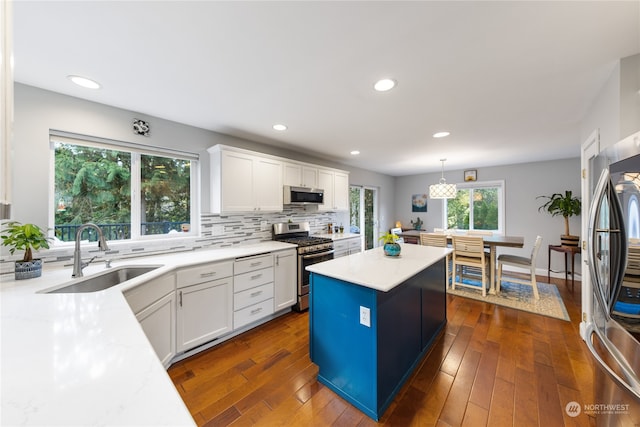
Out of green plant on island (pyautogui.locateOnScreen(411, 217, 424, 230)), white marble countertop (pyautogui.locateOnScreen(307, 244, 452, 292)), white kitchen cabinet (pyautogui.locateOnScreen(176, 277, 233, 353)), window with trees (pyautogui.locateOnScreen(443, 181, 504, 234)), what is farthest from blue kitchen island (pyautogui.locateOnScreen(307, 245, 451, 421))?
green plant on island (pyautogui.locateOnScreen(411, 217, 424, 230))

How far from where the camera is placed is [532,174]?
4910 mm

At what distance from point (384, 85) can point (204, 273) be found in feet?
7.54

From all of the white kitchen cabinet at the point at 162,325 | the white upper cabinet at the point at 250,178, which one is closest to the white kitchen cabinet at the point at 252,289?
the white kitchen cabinet at the point at 162,325

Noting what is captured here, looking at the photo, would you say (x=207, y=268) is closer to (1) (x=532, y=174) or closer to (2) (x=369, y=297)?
(2) (x=369, y=297)

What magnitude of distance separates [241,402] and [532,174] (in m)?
6.29

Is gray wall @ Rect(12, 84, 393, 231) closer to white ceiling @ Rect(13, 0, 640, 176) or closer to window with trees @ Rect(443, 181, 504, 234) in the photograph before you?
white ceiling @ Rect(13, 0, 640, 176)

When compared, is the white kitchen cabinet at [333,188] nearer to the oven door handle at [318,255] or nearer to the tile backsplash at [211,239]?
the tile backsplash at [211,239]

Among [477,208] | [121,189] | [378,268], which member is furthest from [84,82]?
[477,208]

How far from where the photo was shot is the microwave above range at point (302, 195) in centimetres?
346

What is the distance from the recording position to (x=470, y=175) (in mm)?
5535

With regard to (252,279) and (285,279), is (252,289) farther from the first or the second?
(285,279)

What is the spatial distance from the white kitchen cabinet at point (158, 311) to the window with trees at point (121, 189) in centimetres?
96

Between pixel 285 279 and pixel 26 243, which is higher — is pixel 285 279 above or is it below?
below

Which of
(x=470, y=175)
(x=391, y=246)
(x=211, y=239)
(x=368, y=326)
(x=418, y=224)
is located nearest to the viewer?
(x=368, y=326)
